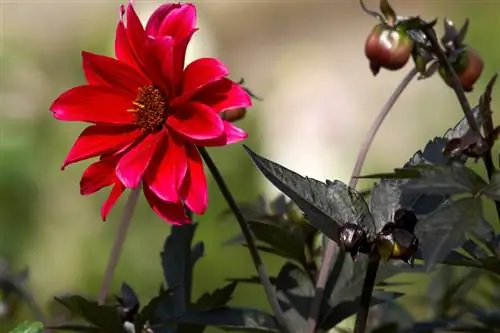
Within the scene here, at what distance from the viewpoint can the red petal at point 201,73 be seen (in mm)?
727

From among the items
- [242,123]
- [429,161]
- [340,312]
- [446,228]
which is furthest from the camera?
[242,123]

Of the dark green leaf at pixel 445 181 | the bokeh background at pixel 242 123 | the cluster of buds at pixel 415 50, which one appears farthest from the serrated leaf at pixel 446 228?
the bokeh background at pixel 242 123

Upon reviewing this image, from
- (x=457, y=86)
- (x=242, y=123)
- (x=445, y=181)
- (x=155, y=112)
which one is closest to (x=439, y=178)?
(x=445, y=181)

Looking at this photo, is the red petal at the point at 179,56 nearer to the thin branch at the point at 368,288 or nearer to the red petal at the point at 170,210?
the red petal at the point at 170,210

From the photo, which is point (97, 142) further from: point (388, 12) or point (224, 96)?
point (388, 12)

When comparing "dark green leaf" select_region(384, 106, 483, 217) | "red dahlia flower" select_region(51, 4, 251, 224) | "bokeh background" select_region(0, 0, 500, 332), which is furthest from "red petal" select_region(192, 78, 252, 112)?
"bokeh background" select_region(0, 0, 500, 332)

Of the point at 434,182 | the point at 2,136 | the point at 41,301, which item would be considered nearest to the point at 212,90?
the point at 434,182

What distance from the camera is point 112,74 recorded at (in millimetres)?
771

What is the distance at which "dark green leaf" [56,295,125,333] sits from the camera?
0.78 metres

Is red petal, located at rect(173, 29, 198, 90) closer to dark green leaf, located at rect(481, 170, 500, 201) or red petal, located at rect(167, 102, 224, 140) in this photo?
red petal, located at rect(167, 102, 224, 140)

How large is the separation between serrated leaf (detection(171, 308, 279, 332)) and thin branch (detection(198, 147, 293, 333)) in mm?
13

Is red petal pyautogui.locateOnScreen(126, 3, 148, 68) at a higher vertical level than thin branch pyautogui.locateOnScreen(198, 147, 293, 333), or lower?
higher

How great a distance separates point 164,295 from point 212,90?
0.16 metres

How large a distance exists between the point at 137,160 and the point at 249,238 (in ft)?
0.33
